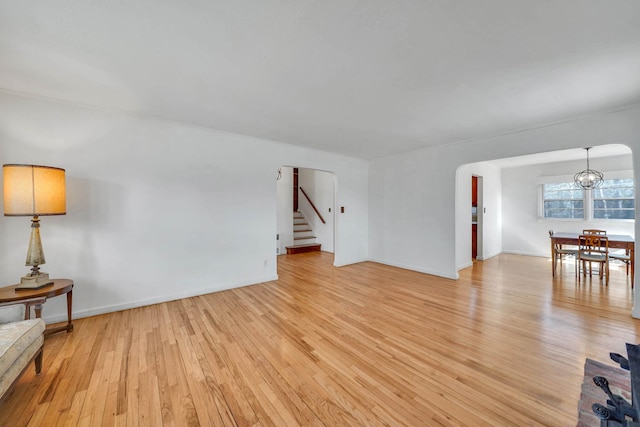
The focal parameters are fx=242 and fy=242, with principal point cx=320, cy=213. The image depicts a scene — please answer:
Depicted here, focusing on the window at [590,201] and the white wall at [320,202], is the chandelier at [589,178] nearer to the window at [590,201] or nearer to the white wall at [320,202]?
the window at [590,201]

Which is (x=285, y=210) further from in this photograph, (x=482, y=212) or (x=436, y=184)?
(x=482, y=212)

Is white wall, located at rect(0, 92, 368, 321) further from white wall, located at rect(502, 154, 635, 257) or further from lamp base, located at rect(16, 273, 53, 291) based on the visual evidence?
white wall, located at rect(502, 154, 635, 257)

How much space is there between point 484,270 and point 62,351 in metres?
6.38

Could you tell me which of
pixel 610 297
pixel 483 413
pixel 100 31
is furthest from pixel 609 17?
pixel 610 297

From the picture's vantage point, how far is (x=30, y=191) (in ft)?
7.11

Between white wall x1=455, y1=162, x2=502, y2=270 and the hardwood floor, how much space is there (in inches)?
63.8

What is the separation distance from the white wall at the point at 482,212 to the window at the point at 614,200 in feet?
6.15

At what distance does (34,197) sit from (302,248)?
5385mm

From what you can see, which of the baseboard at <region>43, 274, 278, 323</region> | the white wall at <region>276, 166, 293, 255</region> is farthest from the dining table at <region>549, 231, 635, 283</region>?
the white wall at <region>276, 166, 293, 255</region>

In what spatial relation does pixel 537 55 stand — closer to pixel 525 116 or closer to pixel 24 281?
pixel 525 116

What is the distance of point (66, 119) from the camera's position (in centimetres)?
274

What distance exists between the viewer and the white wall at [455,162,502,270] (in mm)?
4930

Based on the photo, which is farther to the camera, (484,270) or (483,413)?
(484,270)

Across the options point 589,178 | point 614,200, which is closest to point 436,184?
point 589,178
